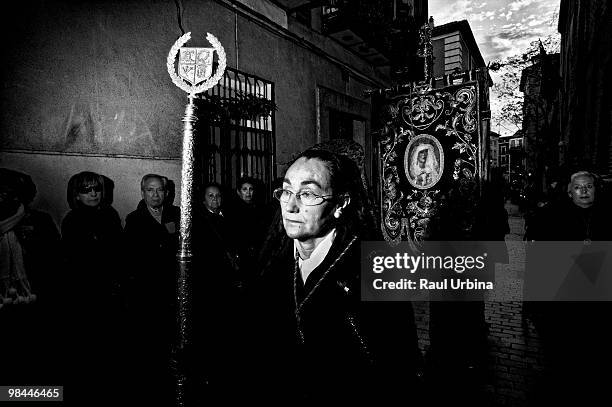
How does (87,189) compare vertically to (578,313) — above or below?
above

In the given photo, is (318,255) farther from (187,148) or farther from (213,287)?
(213,287)

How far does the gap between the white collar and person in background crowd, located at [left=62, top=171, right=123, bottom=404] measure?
2.34 metres

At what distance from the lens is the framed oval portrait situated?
4.98m

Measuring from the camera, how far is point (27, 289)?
128 inches

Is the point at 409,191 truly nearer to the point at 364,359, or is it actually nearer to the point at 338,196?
the point at 338,196

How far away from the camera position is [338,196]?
2.00m

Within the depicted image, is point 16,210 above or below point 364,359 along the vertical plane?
above

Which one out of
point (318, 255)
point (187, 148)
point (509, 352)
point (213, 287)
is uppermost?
point (187, 148)

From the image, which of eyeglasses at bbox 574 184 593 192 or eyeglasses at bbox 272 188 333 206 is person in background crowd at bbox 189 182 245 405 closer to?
eyeglasses at bbox 272 188 333 206

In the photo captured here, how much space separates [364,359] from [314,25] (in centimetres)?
1036

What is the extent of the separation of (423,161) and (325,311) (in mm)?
3785

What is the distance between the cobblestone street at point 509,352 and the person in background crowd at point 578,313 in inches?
6.8

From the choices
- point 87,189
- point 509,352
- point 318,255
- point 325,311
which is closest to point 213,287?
point 87,189

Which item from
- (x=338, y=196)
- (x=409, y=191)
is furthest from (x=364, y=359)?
(x=409, y=191)
